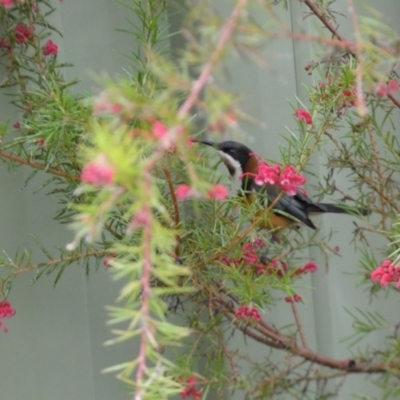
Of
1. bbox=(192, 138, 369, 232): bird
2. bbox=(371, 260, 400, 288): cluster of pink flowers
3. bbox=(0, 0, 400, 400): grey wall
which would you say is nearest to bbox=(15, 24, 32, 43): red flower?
bbox=(0, 0, 400, 400): grey wall

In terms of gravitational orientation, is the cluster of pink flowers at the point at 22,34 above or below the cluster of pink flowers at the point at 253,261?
above

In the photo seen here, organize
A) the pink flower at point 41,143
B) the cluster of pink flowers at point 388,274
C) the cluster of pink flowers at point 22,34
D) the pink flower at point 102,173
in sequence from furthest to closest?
1. the cluster of pink flowers at point 22,34
2. the pink flower at point 41,143
3. the cluster of pink flowers at point 388,274
4. the pink flower at point 102,173

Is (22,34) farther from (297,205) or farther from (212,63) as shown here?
(212,63)

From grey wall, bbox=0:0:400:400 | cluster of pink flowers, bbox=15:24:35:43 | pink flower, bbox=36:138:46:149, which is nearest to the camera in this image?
pink flower, bbox=36:138:46:149

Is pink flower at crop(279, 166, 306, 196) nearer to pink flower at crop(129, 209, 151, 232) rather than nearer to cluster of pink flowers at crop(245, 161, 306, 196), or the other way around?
cluster of pink flowers at crop(245, 161, 306, 196)

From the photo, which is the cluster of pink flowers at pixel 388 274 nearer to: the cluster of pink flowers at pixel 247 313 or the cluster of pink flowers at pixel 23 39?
the cluster of pink flowers at pixel 247 313

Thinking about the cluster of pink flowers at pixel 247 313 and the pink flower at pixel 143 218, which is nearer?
the pink flower at pixel 143 218

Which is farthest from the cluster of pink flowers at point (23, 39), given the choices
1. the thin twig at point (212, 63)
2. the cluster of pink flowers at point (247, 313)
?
the thin twig at point (212, 63)

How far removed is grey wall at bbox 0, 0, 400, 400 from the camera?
2.78 ft

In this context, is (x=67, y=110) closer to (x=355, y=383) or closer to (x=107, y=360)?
A: (x=107, y=360)

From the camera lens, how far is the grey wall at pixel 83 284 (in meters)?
0.85

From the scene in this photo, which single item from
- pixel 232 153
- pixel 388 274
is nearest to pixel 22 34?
pixel 232 153

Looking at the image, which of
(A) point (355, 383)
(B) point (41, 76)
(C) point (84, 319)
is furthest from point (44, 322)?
(A) point (355, 383)

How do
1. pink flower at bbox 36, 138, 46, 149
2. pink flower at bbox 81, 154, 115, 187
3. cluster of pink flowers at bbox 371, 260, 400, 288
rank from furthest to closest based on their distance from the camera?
pink flower at bbox 36, 138, 46, 149, cluster of pink flowers at bbox 371, 260, 400, 288, pink flower at bbox 81, 154, 115, 187
